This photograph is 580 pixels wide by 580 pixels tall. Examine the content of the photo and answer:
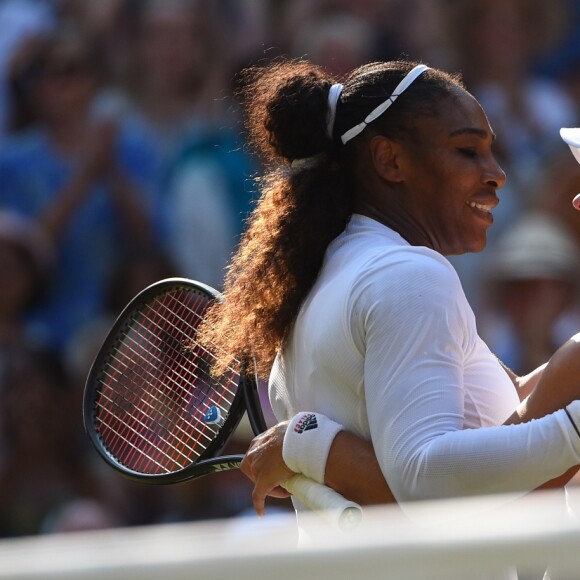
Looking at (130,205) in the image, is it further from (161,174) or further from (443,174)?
(443,174)

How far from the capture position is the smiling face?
7.30ft

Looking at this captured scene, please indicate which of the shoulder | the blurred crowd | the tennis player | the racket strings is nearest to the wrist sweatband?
the tennis player

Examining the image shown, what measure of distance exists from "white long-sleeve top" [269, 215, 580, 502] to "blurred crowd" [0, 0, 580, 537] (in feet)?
8.38

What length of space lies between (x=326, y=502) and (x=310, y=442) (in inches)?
3.9

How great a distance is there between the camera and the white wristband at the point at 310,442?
202 centimetres

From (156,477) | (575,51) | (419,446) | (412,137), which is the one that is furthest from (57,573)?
(575,51)

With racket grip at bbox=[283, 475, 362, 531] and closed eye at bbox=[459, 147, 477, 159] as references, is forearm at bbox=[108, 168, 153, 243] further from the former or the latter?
racket grip at bbox=[283, 475, 362, 531]

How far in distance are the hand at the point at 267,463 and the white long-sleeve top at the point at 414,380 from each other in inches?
3.2

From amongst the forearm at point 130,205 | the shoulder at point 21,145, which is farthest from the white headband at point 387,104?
the shoulder at point 21,145

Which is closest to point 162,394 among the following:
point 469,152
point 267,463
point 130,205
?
point 267,463

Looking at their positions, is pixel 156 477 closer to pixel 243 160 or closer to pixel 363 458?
pixel 363 458

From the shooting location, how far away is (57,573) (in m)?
0.99

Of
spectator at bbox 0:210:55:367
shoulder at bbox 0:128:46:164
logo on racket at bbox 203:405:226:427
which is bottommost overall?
spectator at bbox 0:210:55:367

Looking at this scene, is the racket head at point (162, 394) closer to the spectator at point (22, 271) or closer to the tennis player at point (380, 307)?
the tennis player at point (380, 307)
